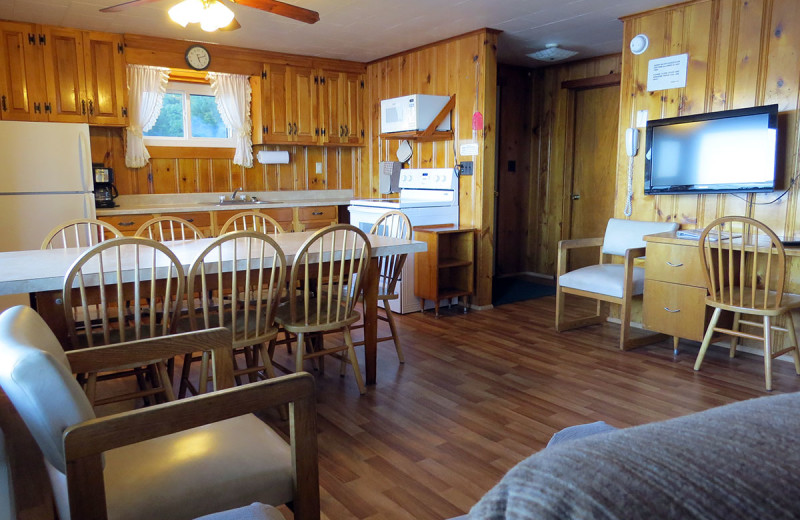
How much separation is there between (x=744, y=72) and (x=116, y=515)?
13.1 feet

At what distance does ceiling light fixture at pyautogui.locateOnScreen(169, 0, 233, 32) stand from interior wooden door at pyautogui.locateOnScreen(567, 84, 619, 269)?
13.2ft

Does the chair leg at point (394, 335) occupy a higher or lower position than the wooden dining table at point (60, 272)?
lower

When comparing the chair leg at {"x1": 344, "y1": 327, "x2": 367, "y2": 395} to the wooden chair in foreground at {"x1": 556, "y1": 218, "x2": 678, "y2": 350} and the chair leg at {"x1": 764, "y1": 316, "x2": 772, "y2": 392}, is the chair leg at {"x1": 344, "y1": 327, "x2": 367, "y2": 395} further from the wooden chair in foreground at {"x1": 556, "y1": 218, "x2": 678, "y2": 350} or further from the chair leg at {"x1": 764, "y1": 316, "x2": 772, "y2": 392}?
the chair leg at {"x1": 764, "y1": 316, "x2": 772, "y2": 392}

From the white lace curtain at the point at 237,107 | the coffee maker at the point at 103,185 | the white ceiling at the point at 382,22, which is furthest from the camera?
the white lace curtain at the point at 237,107

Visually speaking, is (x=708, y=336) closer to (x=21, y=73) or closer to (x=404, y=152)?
(x=404, y=152)

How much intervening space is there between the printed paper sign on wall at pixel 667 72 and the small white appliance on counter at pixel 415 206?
1.71m

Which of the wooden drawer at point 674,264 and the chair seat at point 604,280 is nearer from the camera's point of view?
the wooden drawer at point 674,264

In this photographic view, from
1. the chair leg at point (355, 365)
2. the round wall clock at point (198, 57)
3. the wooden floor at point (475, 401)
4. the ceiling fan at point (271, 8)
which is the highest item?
the round wall clock at point (198, 57)

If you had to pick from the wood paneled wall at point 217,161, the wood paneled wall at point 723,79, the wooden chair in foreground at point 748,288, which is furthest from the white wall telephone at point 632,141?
the wood paneled wall at point 217,161

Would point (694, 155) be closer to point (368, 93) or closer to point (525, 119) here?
Result: point (525, 119)

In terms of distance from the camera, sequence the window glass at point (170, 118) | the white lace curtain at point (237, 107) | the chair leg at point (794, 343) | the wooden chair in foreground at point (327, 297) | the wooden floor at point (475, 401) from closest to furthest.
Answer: the wooden floor at point (475, 401) → the wooden chair in foreground at point (327, 297) → the chair leg at point (794, 343) → the window glass at point (170, 118) → the white lace curtain at point (237, 107)

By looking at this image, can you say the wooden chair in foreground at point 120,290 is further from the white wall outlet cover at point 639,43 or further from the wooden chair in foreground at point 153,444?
the white wall outlet cover at point 639,43

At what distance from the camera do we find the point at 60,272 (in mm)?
2234

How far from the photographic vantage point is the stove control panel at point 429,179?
5.00m
